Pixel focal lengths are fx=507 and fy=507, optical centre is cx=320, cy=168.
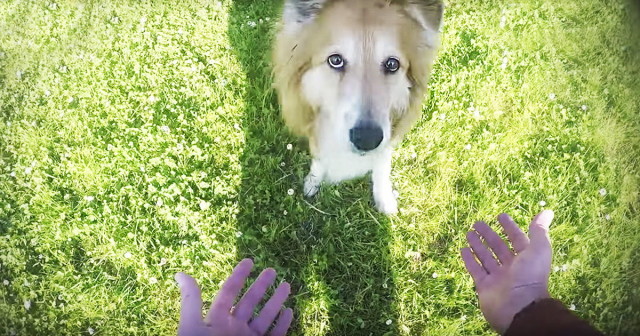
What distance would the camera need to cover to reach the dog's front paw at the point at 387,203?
A: 9.30 ft

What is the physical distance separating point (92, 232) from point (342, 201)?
4.58ft

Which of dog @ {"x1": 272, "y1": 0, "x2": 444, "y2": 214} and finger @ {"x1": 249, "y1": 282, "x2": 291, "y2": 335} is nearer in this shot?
finger @ {"x1": 249, "y1": 282, "x2": 291, "y2": 335}

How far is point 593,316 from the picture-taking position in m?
2.67

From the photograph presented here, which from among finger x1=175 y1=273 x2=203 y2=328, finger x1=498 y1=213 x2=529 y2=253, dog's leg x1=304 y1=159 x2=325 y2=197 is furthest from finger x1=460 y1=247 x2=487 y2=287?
→ finger x1=175 y1=273 x2=203 y2=328

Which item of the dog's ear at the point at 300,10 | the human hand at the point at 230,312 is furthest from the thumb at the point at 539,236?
the dog's ear at the point at 300,10

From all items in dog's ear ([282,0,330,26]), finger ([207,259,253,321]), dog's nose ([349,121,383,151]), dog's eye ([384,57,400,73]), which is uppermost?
dog's ear ([282,0,330,26])

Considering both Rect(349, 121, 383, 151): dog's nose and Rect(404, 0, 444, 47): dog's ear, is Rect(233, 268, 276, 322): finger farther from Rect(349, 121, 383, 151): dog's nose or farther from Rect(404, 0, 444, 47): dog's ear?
Rect(404, 0, 444, 47): dog's ear

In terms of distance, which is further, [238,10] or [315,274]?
[238,10]

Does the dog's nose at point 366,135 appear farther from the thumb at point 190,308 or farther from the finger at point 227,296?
the thumb at point 190,308

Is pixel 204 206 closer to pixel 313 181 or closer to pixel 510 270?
pixel 313 181

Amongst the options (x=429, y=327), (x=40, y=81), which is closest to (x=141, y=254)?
(x=40, y=81)

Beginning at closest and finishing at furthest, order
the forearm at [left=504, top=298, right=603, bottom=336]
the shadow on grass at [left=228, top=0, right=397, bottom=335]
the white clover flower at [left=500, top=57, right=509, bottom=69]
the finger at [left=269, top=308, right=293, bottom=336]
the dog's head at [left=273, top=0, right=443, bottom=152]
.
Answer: the forearm at [left=504, top=298, right=603, bottom=336]
the finger at [left=269, top=308, right=293, bottom=336]
the dog's head at [left=273, top=0, right=443, bottom=152]
the shadow on grass at [left=228, top=0, right=397, bottom=335]
the white clover flower at [left=500, top=57, right=509, bottom=69]

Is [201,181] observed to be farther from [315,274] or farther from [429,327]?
[429,327]

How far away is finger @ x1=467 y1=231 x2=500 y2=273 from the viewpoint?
7.16ft
